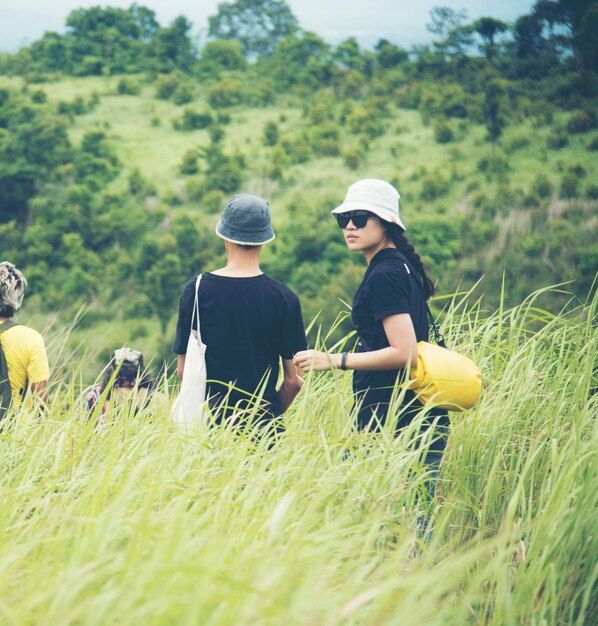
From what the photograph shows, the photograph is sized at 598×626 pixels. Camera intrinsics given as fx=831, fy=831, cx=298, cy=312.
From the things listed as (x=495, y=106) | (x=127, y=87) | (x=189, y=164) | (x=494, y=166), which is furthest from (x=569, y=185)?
(x=127, y=87)

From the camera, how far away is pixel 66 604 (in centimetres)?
138

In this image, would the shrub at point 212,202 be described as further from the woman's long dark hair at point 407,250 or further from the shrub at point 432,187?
the woman's long dark hair at point 407,250

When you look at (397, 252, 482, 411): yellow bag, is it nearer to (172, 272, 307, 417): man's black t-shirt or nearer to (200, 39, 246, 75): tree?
(172, 272, 307, 417): man's black t-shirt

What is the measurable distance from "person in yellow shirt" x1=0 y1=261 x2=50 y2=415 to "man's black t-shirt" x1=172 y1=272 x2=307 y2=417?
609mm

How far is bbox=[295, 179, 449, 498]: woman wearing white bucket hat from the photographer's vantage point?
2293 millimetres

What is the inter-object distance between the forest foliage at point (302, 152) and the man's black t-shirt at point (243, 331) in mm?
40837

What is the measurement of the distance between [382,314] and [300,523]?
0.79 metres

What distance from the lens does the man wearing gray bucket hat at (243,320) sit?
249cm

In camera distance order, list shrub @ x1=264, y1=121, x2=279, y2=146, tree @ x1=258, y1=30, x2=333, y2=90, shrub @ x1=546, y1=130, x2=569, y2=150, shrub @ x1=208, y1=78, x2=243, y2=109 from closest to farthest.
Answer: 1. shrub @ x1=546, y1=130, x2=569, y2=150
2. shrub @ x1=264, y1=121, x2=279, y2=146
3. shrub @ x1=208, y1=78, x2=243, y2=109
4. tree @ x1=258, y1=30, x2=333, y2=90

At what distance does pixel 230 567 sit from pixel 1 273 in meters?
1.75

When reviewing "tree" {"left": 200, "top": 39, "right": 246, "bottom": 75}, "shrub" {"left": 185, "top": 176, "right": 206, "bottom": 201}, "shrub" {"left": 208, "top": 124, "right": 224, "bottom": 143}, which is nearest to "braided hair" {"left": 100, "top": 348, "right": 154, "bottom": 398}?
"shrub" {"left": 185, "top": 176, "right": 206, "bottom": 201}

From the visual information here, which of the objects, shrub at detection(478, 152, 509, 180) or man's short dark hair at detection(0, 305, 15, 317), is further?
shrub at detection(478, 152, 509, 180)

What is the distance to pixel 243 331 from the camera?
2512 mm

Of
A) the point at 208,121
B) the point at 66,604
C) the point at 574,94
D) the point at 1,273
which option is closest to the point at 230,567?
the point at 66,604
